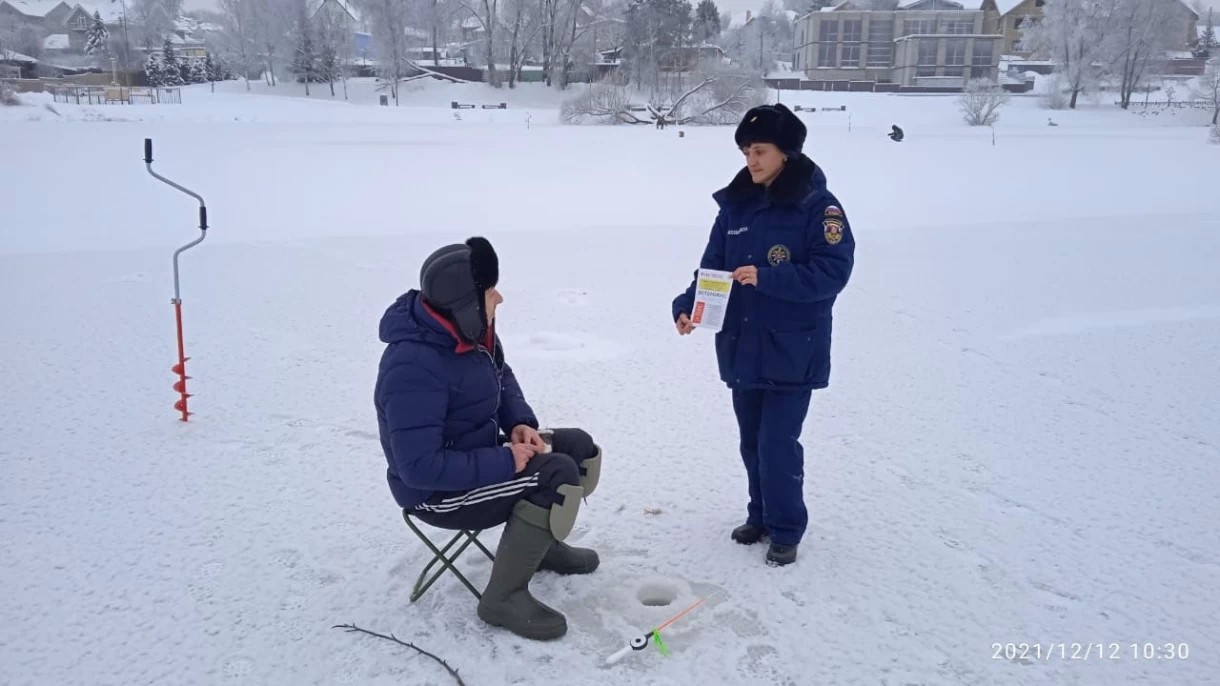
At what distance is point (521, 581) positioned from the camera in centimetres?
305

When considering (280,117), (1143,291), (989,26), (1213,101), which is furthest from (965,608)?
(989,26)

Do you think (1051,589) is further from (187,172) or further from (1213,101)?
(1213,101)

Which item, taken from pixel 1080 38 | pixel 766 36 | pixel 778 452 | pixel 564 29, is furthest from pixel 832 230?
pixel 766 36

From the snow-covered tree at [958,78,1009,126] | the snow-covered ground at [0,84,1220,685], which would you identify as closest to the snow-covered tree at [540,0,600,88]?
the snow-covered tree at [958,78,1009,126]

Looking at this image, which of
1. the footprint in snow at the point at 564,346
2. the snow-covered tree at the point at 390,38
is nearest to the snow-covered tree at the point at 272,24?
the snow-covered tree at the point at 390,38

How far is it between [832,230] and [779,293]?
333 millimetres

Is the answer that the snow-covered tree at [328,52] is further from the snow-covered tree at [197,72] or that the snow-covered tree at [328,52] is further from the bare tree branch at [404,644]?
the bare tree branch at [404,644]

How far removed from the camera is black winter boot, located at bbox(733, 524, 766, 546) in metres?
3.80

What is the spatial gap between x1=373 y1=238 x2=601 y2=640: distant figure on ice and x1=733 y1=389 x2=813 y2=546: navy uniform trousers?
828 mm

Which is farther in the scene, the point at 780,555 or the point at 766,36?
the point at 766,36

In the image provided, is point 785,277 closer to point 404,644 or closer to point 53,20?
point 404,644

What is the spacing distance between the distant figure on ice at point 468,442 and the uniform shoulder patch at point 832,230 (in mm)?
1266

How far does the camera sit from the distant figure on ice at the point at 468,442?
278 cm

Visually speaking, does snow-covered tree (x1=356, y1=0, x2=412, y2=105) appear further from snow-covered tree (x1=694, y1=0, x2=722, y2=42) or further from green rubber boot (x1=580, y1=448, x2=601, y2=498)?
green rubber boot (x1=580, y1=448, x2=601, y2=498)
